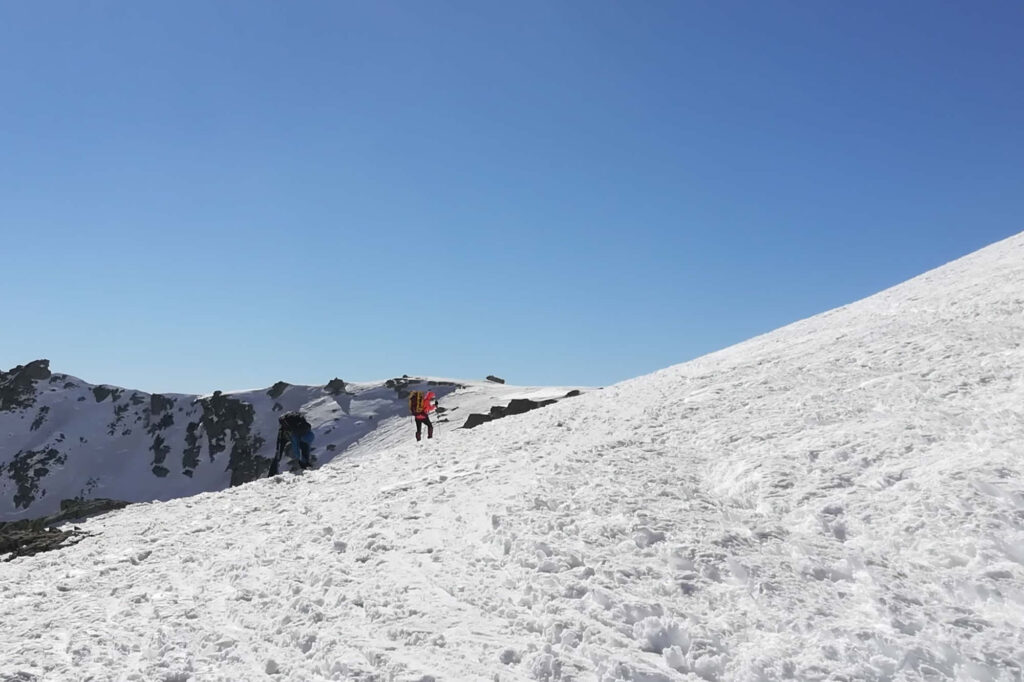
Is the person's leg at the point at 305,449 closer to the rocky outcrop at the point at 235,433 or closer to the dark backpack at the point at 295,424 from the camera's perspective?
the dark backpack at the point at 295,424

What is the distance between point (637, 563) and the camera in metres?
7.45

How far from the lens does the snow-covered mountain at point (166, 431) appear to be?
89.1m

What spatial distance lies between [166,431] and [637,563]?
386 feet

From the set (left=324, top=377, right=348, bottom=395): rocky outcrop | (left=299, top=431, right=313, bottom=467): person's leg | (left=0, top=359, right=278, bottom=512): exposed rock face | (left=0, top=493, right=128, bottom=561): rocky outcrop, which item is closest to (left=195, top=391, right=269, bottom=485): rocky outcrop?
(left=0, top=359, right=278, bottom=512): exposed rock face

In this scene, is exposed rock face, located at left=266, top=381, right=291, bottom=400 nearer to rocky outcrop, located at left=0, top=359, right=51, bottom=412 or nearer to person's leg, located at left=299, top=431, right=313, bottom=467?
rocky outcrop, located at left=0, top=359, right=51, bottom=412

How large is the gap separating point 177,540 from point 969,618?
12.5 m

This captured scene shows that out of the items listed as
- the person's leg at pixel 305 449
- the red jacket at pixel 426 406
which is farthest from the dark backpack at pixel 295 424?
A: the red jacket at pixel 426 406

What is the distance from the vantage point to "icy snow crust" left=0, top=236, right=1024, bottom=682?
5883mm

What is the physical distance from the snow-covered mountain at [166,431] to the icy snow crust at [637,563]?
65.2 m

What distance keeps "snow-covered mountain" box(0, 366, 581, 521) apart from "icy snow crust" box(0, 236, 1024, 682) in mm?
65219

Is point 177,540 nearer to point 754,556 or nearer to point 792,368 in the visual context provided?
point 754,556

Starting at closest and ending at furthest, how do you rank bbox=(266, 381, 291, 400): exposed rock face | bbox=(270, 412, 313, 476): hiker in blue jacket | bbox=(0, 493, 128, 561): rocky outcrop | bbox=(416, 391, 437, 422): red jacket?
bbox=(0, 493, 128, 561): rocky outcrop < bbox=(270, 412, 313, 476): hiker in blue jacket < bbox=(416, 391, 437, 422): red jacket < bbox=(266, 381, 291, 400): exposed rock face

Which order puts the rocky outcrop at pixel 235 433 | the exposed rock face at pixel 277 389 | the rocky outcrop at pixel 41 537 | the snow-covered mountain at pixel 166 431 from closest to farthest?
the rocky outcrop at pixel 41 537 < the snow-covered mountain at pixel 166 431 < the rocky outcrop at pixel 235 433 < the exposed rock face at pixel 277 389

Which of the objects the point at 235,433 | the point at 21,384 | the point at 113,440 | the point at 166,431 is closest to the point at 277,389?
the point at 235,433
